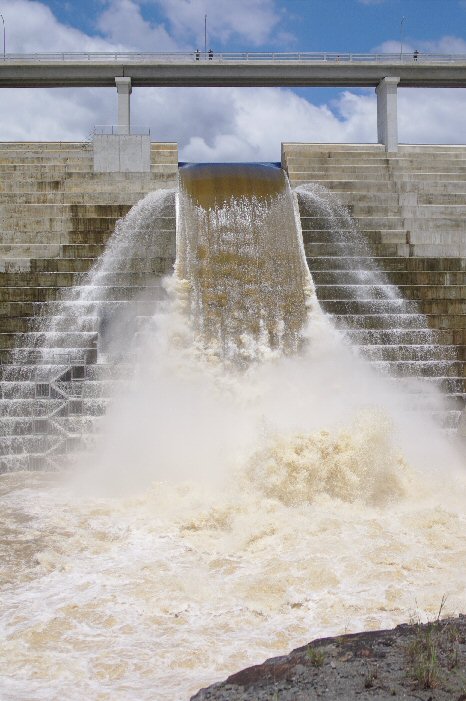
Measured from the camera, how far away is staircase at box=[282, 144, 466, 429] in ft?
39.3

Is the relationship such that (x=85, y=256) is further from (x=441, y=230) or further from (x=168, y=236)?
(x=441, y=230)

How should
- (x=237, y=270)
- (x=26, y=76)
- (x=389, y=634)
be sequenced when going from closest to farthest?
(x=389, y=634) → (x=237, y=270) → (x=26, y=76)

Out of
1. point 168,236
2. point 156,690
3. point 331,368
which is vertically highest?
point 168,236

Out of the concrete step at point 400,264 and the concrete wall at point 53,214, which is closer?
the concrete wall at point 53,214

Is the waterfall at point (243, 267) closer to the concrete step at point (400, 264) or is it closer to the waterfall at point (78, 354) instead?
the concrete step at point (400, 264)

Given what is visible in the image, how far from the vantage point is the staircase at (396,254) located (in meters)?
12.0

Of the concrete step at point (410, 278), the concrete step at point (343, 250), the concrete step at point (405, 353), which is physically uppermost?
the concrete step at point (343, 250)

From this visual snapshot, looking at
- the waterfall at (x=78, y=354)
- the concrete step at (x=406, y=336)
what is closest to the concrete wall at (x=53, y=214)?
the waterfall at (x=78, y=354)

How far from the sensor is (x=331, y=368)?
38.0 ft

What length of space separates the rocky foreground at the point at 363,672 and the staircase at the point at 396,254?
23.9 feet

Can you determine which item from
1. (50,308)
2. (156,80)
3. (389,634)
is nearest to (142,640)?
(389,634)

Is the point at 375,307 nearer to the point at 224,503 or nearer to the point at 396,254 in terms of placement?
the point at 396,254

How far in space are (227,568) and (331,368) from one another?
584cm

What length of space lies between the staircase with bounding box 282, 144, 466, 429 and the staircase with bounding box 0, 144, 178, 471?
151 inches
